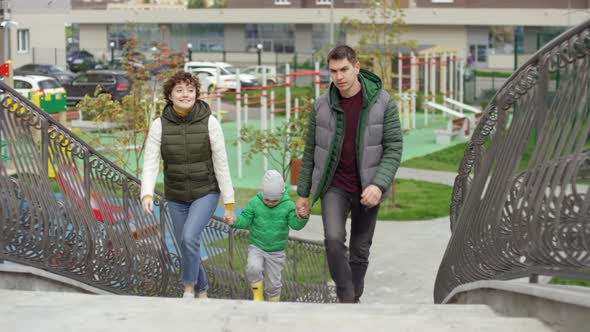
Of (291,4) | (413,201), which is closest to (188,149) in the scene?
(413,201)

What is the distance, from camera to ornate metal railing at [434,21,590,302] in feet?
14.6

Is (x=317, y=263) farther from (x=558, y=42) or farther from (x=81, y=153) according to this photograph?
(x=558, y=42)

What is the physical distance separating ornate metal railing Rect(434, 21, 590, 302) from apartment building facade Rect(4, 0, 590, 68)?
4707cm

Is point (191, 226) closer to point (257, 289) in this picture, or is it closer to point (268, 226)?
point (268, 226)

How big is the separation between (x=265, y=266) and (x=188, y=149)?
137 cm

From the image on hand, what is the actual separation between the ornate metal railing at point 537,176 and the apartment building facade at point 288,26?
47.1 meters

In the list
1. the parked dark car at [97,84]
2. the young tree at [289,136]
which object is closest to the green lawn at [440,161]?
the young tree at [289,136]

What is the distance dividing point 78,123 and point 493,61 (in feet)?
133

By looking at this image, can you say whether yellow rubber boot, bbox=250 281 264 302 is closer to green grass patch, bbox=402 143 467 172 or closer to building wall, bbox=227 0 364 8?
green grass patch, bbox=402 143 467 172

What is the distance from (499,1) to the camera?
6519 cm

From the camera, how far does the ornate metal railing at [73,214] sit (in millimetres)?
6297

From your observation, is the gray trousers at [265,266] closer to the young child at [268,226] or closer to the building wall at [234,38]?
the young child at [268,226]


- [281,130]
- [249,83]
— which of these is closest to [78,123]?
[281,130]

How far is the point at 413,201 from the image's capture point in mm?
20625
